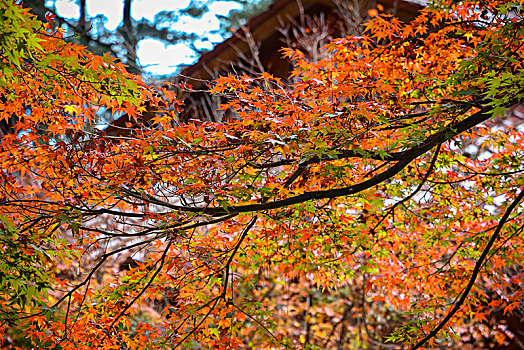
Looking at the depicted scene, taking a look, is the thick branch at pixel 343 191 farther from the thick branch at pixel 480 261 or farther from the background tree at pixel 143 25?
the background tree at pixel 143 25

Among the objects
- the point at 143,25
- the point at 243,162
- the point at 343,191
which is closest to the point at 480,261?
the point at 343,191

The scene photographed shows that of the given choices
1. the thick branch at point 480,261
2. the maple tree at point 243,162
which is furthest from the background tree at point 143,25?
the thick branch at point 480,261

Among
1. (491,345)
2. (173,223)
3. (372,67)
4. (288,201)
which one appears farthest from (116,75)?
(491,345)

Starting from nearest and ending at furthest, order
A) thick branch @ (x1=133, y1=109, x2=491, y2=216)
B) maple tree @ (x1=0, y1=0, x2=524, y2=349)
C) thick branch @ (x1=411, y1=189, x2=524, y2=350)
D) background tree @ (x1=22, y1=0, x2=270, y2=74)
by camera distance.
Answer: maple tree @ (x1=0, y1=0, x2=524, y2=349) < thick branch @ (x1=133, y1=109, x2=491, y2=216) < thick branch @ (x1=411, y1=189, x2=524, y2=350) < background tree @ (x1=22, y1=0, x2=270, y2=74)

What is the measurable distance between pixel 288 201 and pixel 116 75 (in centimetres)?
130

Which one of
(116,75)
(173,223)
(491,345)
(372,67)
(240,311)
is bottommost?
(491,345)

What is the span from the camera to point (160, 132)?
9.96 ft

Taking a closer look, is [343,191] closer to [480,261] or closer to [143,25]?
[480,261]

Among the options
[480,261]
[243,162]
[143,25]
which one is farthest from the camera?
[143,25]

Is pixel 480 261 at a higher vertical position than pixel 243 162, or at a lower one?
lower

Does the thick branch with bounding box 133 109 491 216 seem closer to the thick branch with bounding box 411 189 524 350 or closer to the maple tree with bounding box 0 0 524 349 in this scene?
the maple tree with bounding box 0 0 524 349

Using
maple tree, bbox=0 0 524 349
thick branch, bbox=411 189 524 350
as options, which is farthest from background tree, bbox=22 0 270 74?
thick branch, bbox=411 189 524 350

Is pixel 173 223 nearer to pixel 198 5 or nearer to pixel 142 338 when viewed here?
pixel 142 338

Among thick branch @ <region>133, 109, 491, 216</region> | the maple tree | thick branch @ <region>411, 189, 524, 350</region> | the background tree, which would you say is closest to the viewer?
the maple tree
